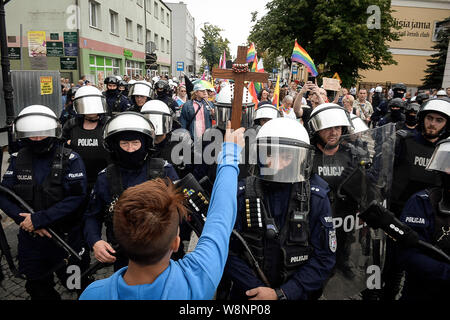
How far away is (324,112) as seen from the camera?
3031 millimetres

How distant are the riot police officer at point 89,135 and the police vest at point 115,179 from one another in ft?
4.59

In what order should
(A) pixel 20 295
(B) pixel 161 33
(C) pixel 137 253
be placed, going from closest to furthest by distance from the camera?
(C) pixel 137 253
(A) pixel 20 295
(B) pixel 161 33

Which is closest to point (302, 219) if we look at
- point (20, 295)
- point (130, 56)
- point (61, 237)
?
point (61, 237)

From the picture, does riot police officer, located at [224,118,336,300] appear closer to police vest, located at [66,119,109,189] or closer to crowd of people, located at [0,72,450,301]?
crowd of people, located at [0,72,450,301]

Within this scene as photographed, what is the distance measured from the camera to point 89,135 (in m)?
3.87

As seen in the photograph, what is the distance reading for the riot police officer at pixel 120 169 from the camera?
2480 millimetres

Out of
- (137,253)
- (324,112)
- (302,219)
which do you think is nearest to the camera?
(137,253)

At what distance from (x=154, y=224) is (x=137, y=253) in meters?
0.12

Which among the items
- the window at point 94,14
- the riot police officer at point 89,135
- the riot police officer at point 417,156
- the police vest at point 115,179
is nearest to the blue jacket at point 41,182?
the police vest at point 115,179

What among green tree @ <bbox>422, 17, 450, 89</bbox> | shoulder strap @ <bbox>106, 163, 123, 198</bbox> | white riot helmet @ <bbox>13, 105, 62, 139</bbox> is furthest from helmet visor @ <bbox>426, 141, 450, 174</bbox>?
green tree @ <bbox>422, 17, 450, 89</bbox>

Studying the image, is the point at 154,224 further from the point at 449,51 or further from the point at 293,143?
the point at 449,51

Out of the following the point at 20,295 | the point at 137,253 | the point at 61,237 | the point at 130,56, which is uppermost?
the point at 130,56

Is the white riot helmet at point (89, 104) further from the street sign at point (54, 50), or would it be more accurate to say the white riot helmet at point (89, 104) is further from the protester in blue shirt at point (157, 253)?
the street sign at point (54, 50)

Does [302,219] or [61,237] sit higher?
[302,219]
